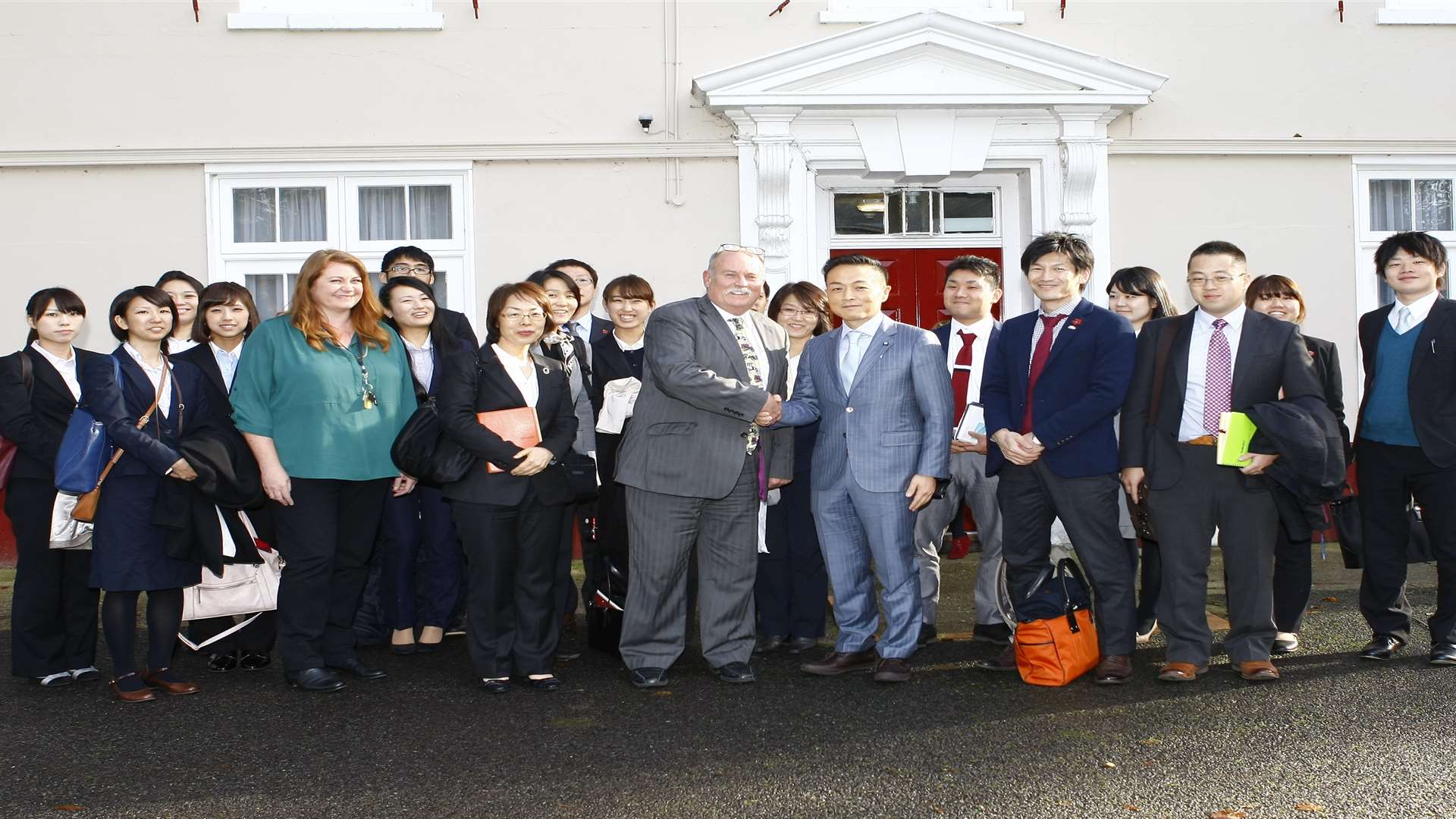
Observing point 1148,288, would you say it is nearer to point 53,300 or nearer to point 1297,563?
point 1297,563

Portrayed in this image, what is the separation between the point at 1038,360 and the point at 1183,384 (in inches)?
22.9

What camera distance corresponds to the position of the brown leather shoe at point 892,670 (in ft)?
16.7

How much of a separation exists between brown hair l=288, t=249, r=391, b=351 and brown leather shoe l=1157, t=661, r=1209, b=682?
3492 millimetres

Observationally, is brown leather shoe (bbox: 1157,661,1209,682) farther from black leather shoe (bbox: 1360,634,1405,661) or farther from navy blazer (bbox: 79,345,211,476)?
navy blazer (bbox: 79,345,211,476)

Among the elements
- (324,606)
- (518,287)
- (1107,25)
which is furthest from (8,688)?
(1107,25)

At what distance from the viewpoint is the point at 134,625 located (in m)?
4.95

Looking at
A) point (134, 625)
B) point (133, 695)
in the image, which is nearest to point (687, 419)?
point (134, 625)

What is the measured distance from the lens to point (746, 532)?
5289 mm

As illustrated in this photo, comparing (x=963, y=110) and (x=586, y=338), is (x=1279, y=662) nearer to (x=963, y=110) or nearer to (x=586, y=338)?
(x=586, y=338)

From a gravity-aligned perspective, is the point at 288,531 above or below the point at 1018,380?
below

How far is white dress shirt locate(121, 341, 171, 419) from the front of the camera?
5.09m

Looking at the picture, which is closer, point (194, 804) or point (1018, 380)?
point (194, 804)

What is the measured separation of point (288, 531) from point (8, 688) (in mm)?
1431

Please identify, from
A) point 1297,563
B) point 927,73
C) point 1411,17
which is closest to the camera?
point 1297,563
